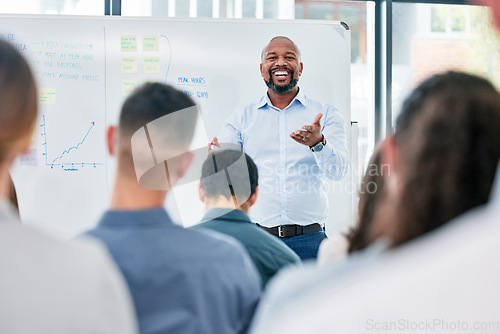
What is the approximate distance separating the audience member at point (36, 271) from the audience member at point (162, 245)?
8.6 inches

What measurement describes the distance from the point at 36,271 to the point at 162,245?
336 millimetres

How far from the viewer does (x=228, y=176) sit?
1896mm

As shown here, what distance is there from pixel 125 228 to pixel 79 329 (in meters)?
0.33

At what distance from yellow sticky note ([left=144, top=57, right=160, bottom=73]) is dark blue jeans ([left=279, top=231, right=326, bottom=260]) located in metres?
1.31

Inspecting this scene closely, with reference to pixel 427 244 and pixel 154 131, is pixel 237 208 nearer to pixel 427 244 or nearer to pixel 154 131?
pixel 154 131

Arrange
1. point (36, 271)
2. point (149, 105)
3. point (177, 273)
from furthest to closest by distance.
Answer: point (149, 105), point (177, 273), point (36, 271)

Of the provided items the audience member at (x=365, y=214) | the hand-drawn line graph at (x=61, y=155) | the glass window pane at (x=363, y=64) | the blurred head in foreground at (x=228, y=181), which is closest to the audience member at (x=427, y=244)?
the audience member at (x=365, y=214)

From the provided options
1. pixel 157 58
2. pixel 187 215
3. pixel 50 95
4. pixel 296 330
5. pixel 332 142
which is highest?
pixel 157 58

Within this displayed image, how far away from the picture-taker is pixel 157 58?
330cm

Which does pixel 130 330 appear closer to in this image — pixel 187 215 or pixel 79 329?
pixel 79 329

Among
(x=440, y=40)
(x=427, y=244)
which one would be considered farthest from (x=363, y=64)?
(x=427, y=244)

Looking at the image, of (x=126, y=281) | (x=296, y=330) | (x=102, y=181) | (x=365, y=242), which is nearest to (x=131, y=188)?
(x=126, y=281)

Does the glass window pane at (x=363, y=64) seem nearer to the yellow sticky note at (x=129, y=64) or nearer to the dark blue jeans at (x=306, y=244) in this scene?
the dark blue jeans at (x=306, y=244)

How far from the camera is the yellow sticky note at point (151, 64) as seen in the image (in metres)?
3.29
